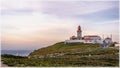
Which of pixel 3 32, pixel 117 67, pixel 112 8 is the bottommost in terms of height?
pixel 117 67

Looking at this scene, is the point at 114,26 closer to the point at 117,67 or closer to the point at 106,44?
the point at 117,67

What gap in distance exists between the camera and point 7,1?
13.7m

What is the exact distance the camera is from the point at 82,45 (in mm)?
29984

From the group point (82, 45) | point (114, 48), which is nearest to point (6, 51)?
point (114, 48)

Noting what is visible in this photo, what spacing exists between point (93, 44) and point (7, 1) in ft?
A: 57.5

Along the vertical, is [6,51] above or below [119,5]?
below

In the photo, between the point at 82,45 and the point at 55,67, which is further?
the point at 82,45

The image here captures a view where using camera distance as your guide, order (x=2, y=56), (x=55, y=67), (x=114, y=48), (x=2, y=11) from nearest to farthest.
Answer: (x=55, y=67) < (x=2, y=11) < (x=2, y=56) < (x=114, y=48)

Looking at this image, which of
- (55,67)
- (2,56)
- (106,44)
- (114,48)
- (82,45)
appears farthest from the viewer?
(82,45)

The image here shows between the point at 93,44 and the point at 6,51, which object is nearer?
the point at 6,51

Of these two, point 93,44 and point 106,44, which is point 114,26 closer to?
point 106,44

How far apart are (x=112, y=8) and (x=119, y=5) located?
256 centimetres

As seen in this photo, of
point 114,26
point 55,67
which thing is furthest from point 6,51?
point 114,26

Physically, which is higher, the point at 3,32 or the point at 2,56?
the point at 3,32
